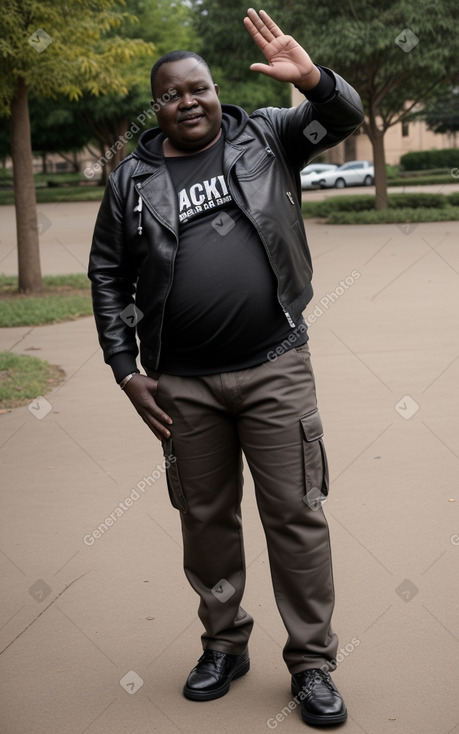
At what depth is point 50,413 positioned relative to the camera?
23.4ft

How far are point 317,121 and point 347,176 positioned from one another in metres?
41.6

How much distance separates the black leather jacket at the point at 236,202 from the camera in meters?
3.10

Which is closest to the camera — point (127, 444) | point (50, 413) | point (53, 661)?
point (53, 661)

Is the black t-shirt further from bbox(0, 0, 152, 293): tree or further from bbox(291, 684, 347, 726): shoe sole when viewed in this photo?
bbox(0, 0, 152, 293): tree

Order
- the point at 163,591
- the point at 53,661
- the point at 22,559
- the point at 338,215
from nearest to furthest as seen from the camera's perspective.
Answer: the point at 53,661
the point at 163,591
the point at 22,559
the point at 338,215

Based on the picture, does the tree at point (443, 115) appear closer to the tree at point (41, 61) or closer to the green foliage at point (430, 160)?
the green foliage at point (430, 160)

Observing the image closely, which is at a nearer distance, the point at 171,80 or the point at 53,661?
the point at 171,80

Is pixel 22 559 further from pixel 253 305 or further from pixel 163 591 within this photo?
pixel 253 305

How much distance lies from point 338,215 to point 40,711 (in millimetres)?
19731

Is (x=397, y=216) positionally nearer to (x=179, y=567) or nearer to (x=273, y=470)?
(x=179, y=567)

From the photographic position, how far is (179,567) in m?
4.45

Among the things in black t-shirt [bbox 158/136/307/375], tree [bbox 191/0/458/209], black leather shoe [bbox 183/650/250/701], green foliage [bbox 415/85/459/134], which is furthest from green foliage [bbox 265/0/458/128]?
green foliage [bbox 415/85/459/134]

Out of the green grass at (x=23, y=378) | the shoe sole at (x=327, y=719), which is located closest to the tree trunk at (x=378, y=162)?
Answer: the green grass at (x=23, y=378)

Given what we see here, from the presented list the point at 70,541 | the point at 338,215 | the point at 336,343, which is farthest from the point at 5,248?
the point at 70,541
